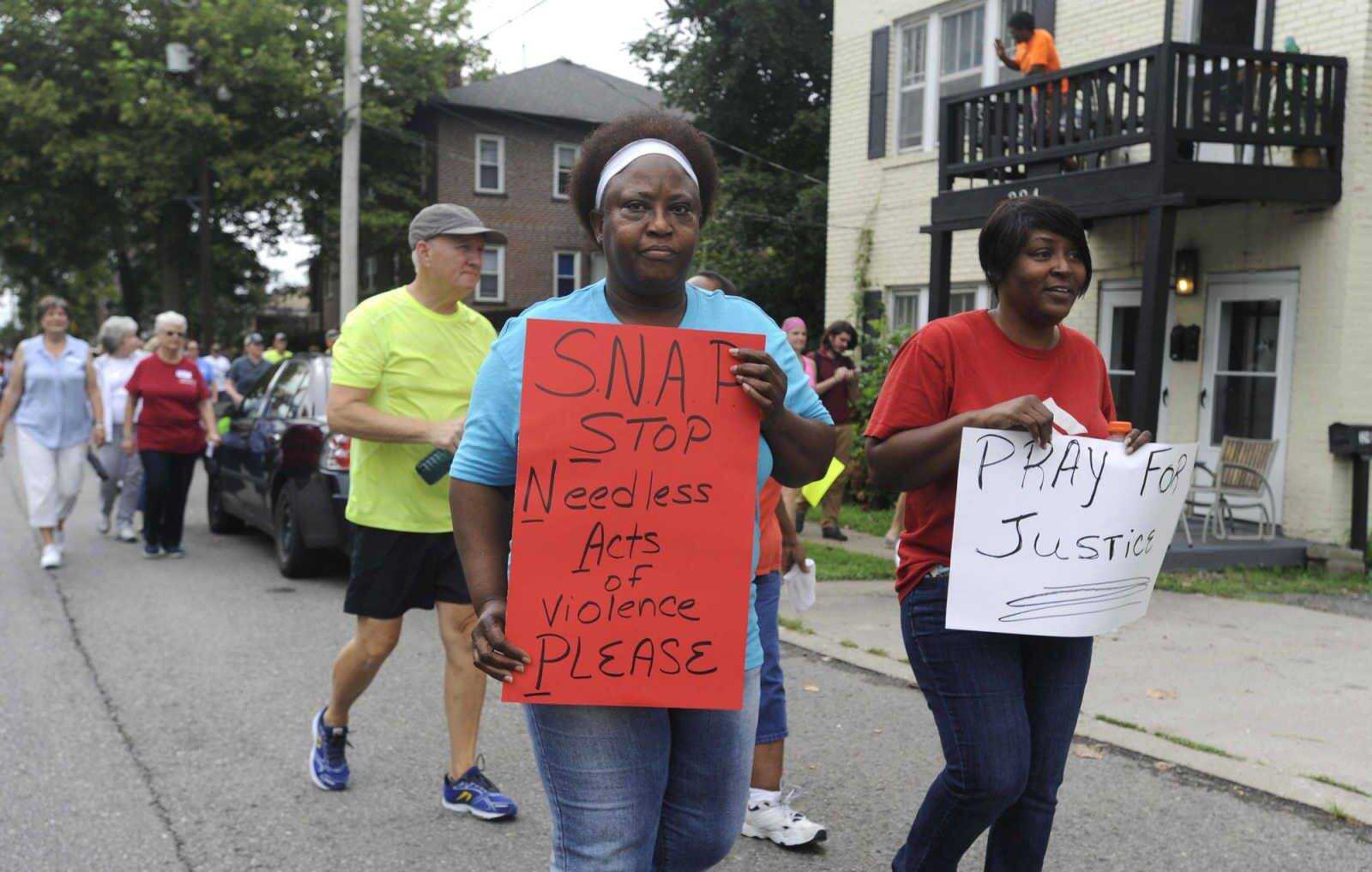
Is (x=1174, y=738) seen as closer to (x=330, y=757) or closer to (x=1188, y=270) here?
(x=330, y=757)

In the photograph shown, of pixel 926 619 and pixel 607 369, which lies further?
pixel 926 619

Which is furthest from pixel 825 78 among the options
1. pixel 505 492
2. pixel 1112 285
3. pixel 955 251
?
pixel 505 492

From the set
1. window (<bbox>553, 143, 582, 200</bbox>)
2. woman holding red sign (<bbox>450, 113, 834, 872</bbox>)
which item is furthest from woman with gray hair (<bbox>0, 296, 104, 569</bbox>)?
window (<bbox>553, 143, 582, 200</bbox>)

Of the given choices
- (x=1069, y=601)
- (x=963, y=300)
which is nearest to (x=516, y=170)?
(x=963, y=300)

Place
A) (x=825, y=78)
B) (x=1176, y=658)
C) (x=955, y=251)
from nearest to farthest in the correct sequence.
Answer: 1. (x=1176, y=658)
2. (x=955, y=251)
3. (x=825, y=78)

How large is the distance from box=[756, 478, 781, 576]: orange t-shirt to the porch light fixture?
850cm

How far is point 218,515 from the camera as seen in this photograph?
11.3m

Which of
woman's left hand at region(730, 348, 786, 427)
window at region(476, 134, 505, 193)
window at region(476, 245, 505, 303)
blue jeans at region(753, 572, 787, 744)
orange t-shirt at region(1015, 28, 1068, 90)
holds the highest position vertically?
window at region(476, 134, 505, 193)

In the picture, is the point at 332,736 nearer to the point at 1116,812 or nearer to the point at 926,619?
the point at 926,619

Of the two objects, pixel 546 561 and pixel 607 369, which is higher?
pixel 607 369

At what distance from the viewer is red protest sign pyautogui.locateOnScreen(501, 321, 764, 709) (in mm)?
2229

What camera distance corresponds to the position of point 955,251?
45.4 ft

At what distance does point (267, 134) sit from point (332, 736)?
2993 centimetres

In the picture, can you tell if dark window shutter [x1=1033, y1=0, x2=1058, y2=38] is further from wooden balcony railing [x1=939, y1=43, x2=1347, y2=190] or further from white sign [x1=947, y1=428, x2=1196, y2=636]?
white sign [x1=947, y1=428, x2=1196, y2=636]
